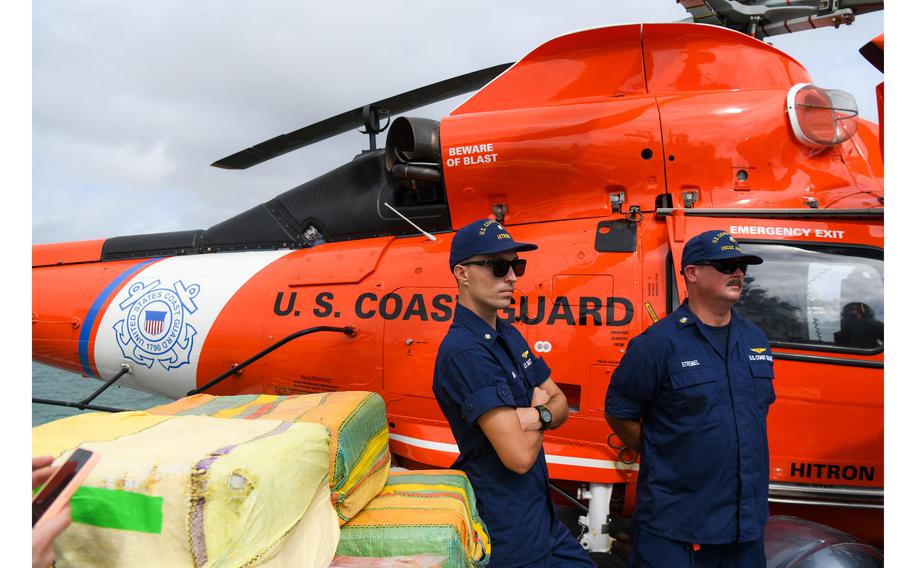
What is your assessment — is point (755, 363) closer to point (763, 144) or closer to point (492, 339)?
point (492, 339)

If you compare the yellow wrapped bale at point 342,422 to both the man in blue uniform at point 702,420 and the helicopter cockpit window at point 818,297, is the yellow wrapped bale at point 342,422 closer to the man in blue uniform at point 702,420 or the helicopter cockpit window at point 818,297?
the man in blue uniform at point 702,420

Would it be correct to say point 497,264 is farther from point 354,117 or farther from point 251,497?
point 354,117

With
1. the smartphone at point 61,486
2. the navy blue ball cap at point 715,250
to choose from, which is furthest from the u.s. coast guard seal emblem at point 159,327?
the navy blue ball cap at point 715,250

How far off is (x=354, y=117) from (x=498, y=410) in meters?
3.69

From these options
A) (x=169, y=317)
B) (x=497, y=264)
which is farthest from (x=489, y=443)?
(x=169, y=317)

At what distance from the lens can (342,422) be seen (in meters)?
2.44

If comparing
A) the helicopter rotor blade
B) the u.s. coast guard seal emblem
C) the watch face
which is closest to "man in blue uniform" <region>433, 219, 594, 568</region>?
the watch face

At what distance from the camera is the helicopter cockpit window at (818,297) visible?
3.22m

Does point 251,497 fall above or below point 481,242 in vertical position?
below

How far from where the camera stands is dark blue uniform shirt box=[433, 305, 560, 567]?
7.47ft

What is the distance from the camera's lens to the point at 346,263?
176 inches

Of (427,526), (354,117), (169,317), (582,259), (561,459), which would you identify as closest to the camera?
(427,526)

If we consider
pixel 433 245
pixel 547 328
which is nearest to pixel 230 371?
pixel 433 245

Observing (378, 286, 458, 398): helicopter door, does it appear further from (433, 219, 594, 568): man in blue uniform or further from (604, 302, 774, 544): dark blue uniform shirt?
(604, 302, 774, 544): dark blue uniform shirt
